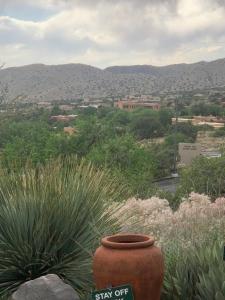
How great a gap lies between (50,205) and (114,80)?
14921cm

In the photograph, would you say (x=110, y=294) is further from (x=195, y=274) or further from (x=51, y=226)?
(x=51, y=226)

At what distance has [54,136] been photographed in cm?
4672

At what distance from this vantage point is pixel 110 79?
155500mm

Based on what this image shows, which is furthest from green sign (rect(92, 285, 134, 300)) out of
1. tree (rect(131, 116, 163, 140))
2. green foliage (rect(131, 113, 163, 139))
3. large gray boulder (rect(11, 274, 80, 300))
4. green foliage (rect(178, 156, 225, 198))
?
tree (rect(131, 116, 163, 140))

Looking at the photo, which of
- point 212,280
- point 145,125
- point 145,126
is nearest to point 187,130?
point 145,125

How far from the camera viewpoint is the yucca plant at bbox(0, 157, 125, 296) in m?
8.00

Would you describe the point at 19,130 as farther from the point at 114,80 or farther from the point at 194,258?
the point at 114,80

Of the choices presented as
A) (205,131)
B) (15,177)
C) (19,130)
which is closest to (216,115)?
(205,131)

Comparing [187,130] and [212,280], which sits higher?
[212,280]

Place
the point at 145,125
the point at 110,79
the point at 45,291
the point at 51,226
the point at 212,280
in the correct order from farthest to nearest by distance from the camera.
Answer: the point at 110,79, the point at 145,125, the point at 51,226, the point at 45,291, the point at 212,280

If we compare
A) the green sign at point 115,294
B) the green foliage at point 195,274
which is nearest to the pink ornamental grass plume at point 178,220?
the green foliage at point 195,274

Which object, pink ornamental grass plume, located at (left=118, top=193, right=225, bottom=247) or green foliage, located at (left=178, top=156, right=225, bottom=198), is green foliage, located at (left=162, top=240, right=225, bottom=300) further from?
green foliage, located at (left=178, top=156, right=225, bottom=198)

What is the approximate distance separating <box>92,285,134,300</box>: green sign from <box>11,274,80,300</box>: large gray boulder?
1.15 meters

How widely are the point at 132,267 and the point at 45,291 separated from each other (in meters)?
1.00
